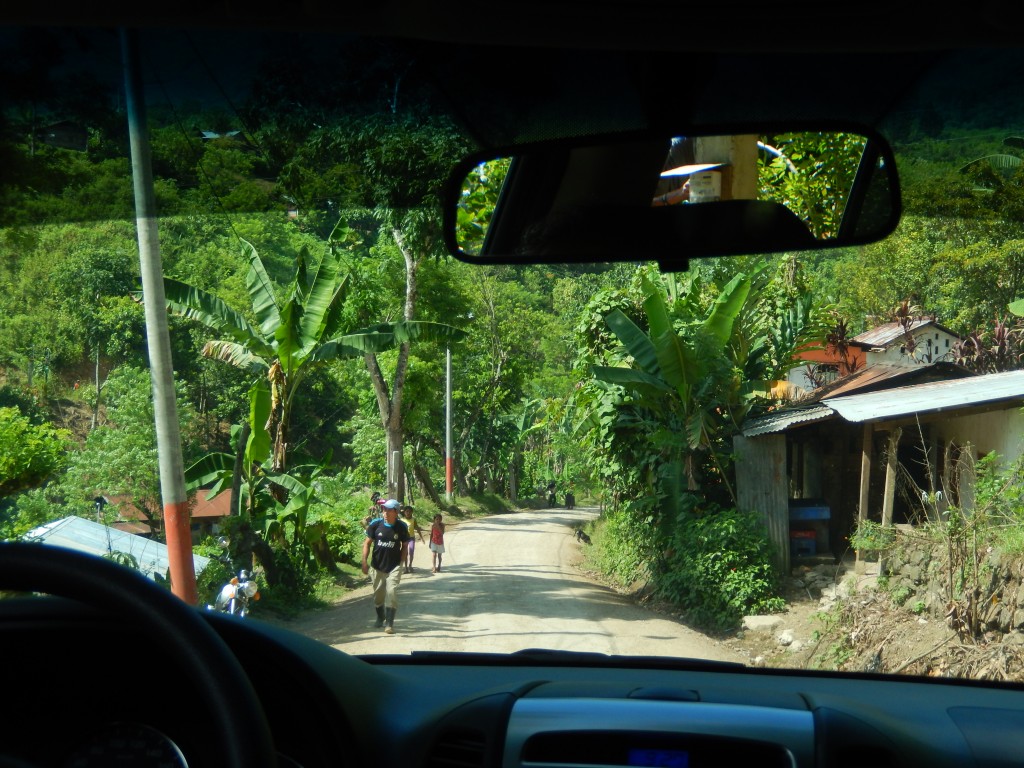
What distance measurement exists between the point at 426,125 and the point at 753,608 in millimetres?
5941

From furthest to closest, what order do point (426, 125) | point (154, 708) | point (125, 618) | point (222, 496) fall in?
1. point (222, 496)
2. point (426, 125)
3. point (154, 708)
4. point (125, 618)

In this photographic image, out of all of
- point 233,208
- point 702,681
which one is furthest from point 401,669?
point 233,208

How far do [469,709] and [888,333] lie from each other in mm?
9921

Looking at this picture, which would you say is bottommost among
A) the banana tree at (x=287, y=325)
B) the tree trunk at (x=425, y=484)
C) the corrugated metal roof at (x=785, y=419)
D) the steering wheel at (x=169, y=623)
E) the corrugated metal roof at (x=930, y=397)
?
the tree trunk at (x=425, y=484)

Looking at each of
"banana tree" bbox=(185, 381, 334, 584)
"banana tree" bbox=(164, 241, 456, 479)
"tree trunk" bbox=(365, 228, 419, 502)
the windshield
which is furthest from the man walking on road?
"tree trunk" bbox=(365, 228, 419, 502)

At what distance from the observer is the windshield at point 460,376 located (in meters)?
2.54

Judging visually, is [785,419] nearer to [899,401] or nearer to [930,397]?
[899,401]

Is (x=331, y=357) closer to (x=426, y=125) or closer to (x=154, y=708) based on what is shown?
(x=426, y=125)

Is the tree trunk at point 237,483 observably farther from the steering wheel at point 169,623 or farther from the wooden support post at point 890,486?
the steering wheel at point 169,623

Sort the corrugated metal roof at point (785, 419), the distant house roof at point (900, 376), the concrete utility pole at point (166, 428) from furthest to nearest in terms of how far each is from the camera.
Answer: the distant house roof at point (900, 376)
the corrugated metal roof at point (785, 419)
the concrete utility pole at point (166, 428)

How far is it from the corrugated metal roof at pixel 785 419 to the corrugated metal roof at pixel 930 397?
125mm

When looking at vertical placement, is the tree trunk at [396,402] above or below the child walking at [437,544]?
above

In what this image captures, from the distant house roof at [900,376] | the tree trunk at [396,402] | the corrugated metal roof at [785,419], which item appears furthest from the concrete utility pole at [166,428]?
the distant house roof at [900,376]

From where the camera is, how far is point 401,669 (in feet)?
7.54
